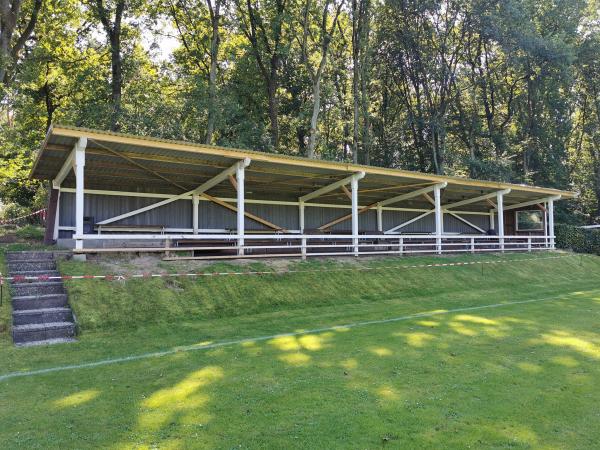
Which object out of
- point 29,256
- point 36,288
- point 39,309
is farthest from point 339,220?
point 39,309

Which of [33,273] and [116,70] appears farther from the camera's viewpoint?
[116,70]

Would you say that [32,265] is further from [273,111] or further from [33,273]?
[273,111]

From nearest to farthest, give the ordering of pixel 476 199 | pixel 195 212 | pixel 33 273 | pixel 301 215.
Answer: pixel 33 273 < pixel 195 212 < pixel 301 215 < pixel 476 199

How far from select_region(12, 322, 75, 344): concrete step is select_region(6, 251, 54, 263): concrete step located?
310 centimetres

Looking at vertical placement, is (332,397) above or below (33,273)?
below

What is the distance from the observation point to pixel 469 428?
3.70m

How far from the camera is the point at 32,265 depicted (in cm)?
937

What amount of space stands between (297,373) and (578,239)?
89.8ft

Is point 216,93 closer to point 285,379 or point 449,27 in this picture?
A: point 449,27

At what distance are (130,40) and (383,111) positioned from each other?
20.4 metres

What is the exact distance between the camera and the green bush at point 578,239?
26438 millimetres

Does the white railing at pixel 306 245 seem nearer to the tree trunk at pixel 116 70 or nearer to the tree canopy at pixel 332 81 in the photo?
the tree canopy at pixel 332 81

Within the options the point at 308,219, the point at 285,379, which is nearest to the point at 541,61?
the point at 308,219

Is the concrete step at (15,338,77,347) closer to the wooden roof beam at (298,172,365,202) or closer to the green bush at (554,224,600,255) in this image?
the wooden roof beam at (298,172,365,202)
